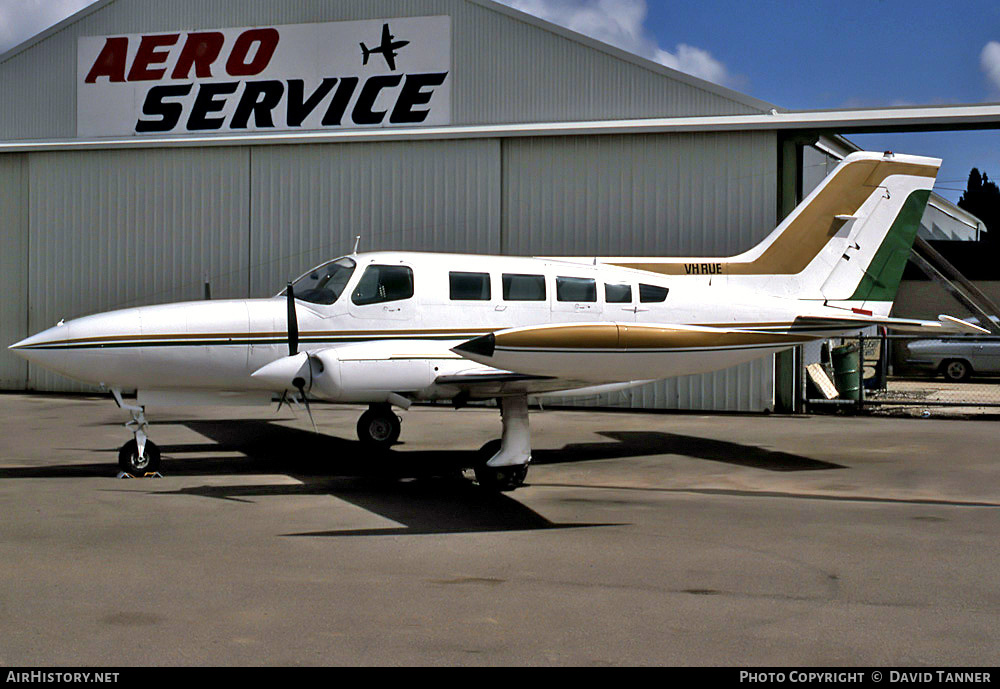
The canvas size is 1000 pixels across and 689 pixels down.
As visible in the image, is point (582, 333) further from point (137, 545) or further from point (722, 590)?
Result: point (137, 545)

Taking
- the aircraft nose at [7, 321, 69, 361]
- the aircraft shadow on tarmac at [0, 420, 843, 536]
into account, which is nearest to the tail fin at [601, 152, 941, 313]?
the aircraft shadow on tarmac at [0, 420, 843, 536]

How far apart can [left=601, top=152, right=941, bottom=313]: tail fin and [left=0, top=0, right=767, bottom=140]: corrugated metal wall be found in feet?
16.3

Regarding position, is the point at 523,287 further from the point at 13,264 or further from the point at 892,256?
the point at 13,264

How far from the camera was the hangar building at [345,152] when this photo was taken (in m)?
18.7

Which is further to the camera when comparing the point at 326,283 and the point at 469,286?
the point at 469,286

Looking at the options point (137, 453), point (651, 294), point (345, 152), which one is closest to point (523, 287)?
point (651, 294)

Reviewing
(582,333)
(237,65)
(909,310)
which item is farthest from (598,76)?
(909,310)

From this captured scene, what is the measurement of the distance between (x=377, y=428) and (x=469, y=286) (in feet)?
10.5

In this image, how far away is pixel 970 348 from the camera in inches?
1032

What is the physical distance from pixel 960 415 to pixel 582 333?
12128mm

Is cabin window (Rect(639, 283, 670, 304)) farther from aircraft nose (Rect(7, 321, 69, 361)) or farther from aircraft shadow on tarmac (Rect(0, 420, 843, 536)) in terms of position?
aircraft nose (Rect(7, 321, 69, 361))

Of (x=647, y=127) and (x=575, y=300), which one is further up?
(x=647, y=127)

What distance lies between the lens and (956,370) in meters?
26.7

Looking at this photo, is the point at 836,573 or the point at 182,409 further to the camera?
the point at 182,409
